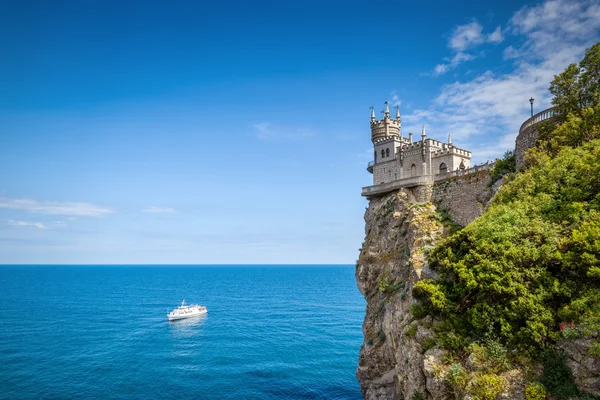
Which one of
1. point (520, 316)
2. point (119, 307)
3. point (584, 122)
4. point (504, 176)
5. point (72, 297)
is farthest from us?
point (72, 297)

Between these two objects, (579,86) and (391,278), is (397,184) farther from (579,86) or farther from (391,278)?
(579,86)

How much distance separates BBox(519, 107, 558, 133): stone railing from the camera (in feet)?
102

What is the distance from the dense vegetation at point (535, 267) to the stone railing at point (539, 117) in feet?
9.13

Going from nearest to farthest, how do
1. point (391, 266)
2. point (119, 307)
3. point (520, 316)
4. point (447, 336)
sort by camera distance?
point (520, 316) < point (447, 336) < point (391, 266) < point (119, 307)

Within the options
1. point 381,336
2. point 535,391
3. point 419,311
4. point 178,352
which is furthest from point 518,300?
point 178,352

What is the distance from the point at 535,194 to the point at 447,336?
11153 millimetres

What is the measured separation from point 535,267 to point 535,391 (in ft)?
20.0

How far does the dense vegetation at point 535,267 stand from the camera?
59.4ft

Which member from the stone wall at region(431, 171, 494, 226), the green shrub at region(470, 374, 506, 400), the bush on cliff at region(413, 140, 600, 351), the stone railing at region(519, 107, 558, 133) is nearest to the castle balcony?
the stone wall at region(431, 171, 494, 226)

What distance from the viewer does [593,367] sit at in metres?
16.4

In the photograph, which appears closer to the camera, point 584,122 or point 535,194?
point 535,194

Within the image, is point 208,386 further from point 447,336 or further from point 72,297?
point 72,297

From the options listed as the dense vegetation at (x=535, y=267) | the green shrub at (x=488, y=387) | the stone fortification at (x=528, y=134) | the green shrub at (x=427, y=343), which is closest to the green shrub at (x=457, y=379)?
the green shrub at (x=488, y=387)

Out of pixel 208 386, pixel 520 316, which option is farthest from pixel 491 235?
pixel 208 386
